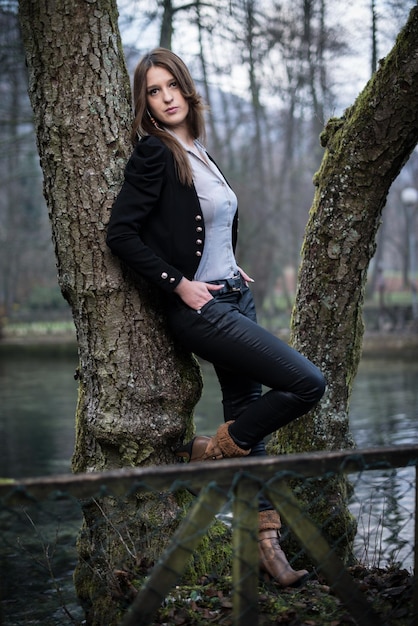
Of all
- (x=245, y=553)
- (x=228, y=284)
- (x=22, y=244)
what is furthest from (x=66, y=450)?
(x=22, y=244)

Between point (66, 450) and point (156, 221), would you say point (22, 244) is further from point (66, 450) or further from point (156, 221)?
point (156, 221)

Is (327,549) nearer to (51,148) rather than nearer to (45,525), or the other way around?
(51,148)

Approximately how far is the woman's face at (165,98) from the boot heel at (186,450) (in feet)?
5.28

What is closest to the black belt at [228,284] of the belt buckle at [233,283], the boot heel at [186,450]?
the belt buckle at [233,283]

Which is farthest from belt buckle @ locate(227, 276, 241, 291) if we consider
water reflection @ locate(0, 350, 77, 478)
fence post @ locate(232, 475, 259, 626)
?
water reflection @ locate(0, 350, 77, 478)

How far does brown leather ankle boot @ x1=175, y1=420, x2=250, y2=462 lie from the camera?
3553 mm

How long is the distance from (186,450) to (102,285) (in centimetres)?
94

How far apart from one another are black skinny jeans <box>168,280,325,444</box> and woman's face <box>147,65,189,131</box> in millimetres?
888

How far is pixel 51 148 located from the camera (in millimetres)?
3736

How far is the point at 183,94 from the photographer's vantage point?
3.65 m

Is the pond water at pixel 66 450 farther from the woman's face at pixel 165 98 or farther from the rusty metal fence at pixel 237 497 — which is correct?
the woman's face at pixel 165 98

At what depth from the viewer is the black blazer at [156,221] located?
347cm

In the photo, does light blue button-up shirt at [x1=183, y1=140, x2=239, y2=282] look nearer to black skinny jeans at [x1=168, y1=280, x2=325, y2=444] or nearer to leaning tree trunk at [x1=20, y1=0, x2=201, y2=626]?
black skinny jeans at [x1=168, y1=280, x2=325, y2=444]

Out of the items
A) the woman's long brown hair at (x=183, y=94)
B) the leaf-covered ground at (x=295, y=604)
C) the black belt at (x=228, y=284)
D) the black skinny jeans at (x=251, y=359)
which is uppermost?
the woman's long brown hair at (x=183, y=94)
